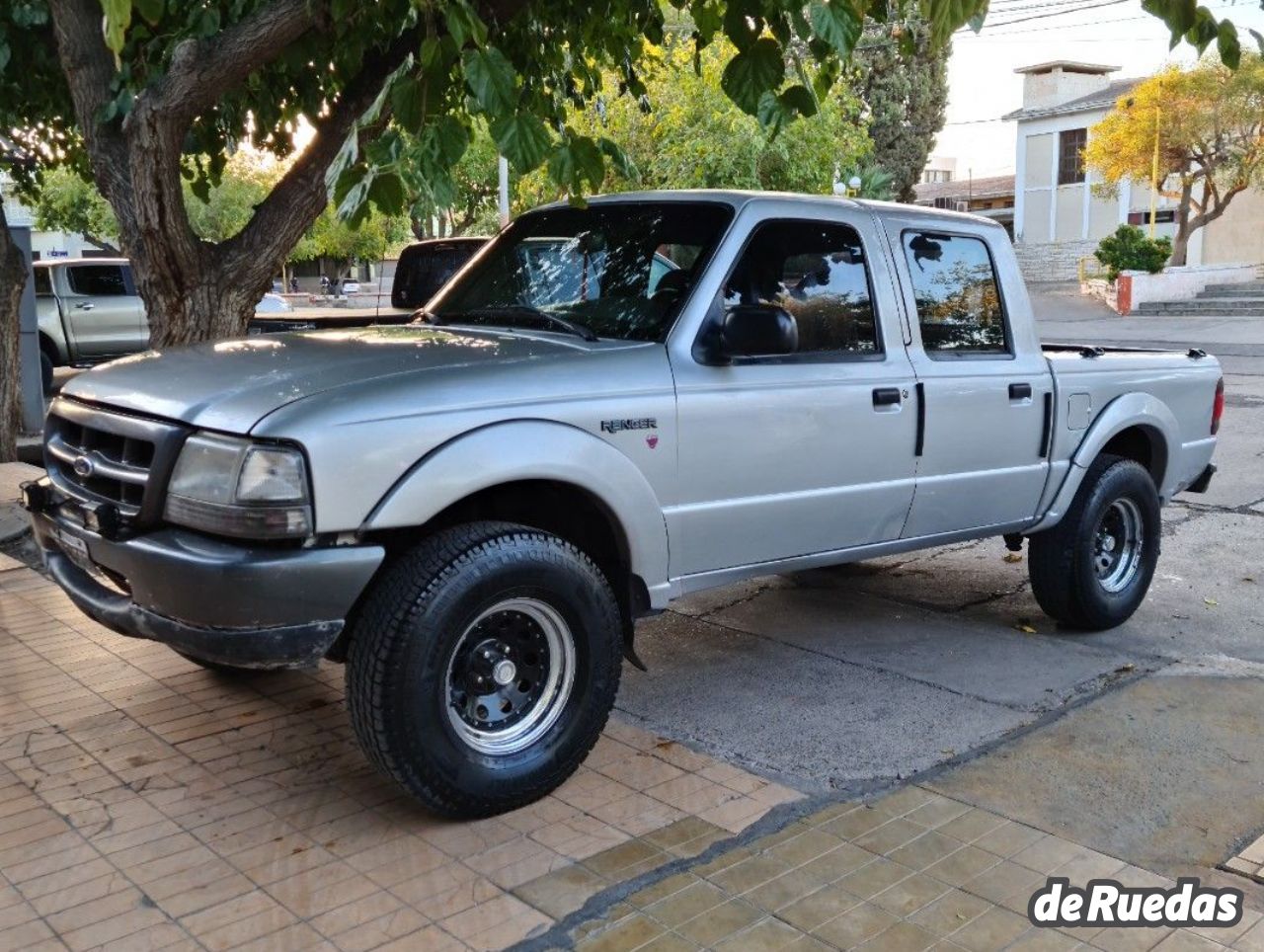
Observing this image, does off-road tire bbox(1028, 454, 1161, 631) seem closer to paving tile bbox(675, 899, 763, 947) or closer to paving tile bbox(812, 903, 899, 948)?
paving tile bbox(812, 903, 899, 948)

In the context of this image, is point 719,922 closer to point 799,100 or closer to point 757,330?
point 757,330

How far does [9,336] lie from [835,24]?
844 cm

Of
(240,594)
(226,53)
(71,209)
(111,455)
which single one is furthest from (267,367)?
(71,209)

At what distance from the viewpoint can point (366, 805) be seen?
4195mm

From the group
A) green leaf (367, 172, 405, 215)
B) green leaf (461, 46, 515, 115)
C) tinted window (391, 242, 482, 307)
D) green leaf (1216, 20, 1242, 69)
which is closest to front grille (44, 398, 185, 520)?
green leaf (367, 172, 405, 215)

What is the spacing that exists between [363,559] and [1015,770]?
95.9 inches

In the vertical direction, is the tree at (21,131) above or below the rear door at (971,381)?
above

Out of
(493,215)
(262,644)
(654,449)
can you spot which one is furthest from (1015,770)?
(493,215)

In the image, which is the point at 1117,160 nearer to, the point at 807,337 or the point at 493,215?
the point at 493,215

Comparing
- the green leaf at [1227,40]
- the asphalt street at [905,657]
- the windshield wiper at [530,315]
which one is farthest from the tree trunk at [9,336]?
→ the green leaf at [1227,40]

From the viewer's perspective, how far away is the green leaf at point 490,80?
398 centimetres

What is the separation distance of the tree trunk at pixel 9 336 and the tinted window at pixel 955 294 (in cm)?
764

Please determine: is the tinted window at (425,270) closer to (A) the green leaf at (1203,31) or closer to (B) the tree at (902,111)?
(A) the green leaf at (1203,31)

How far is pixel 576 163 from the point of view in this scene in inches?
171
